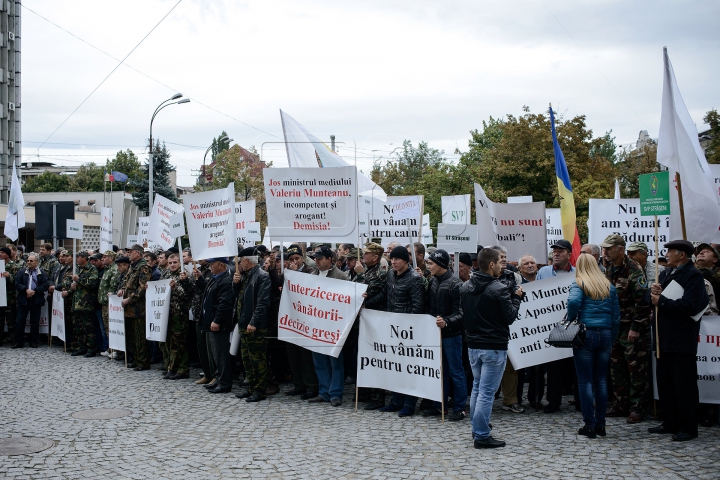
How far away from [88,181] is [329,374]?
9611 cm

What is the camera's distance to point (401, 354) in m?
8.84

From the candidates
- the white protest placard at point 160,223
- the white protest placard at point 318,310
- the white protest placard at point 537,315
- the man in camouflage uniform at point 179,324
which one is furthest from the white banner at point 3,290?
the white protest placard at point 537,315

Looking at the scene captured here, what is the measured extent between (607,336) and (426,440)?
7.24 feet

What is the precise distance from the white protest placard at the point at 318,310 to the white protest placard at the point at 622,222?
523 centimetres

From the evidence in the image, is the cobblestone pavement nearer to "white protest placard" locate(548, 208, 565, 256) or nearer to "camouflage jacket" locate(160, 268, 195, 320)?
"camouflage jacket" locate(160, 268, 195, 320)

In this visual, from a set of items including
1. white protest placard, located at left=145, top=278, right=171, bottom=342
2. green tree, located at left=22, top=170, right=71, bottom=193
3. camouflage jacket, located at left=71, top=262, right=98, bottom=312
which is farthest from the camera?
green tree, located at left=22, top=170, right=71, bottom=193

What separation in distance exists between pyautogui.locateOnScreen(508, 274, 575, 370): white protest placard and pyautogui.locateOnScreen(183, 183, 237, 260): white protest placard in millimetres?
4068

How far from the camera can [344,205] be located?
9.66 m

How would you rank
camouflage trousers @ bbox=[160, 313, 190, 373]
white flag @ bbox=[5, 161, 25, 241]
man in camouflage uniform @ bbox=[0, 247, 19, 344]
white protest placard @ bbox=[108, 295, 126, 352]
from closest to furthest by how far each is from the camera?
camouflage trousers @ bbox=[160, 313, 190, 373] → white protest placard @ bbox=[108, 295, 126, 352] → man in camouflage uniform @ bbox=[0, 247, 19, 344] → white flag @ bbox=[5, 161, 25, 241]

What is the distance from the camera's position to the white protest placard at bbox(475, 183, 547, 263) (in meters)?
9.82

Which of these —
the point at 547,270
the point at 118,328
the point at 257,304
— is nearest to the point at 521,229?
the point at 547,270

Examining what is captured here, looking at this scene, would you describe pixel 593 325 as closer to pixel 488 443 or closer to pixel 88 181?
pixel 488 443

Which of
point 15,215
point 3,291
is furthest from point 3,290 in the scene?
point 15,215

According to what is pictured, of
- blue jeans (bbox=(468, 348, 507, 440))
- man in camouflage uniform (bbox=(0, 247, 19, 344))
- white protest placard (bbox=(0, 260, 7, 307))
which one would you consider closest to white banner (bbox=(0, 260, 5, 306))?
white protest placard (bbox=(0, 260, 7, 307))
